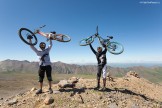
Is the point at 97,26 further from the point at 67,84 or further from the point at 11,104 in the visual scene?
the point at 11,104

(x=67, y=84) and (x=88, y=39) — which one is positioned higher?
(x=88, y=39)

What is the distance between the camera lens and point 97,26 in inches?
566

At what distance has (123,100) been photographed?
11.8m

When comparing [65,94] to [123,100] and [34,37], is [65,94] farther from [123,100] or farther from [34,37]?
[34,37]

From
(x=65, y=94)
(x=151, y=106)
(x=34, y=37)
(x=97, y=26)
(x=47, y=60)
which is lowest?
(x=151, y=106)

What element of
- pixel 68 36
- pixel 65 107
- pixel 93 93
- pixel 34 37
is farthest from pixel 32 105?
pixel 68 36

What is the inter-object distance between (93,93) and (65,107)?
8.15 feet

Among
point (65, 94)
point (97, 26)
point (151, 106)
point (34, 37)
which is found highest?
point (97, 26)

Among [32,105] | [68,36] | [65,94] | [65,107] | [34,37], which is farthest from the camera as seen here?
[68,36]

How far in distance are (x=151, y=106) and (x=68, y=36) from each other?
26.2 feet

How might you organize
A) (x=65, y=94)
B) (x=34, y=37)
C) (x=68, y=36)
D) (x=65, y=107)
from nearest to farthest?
(x=65, y=107), (x=65, y=94), (x=34, y=37), (x=68, y=36)

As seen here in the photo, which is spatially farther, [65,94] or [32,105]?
[65,94]

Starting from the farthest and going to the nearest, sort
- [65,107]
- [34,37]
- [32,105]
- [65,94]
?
[34,37]
[65,94]
[32,105]
[65,107]

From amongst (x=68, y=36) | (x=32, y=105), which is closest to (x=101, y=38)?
(x=68, y=36)
